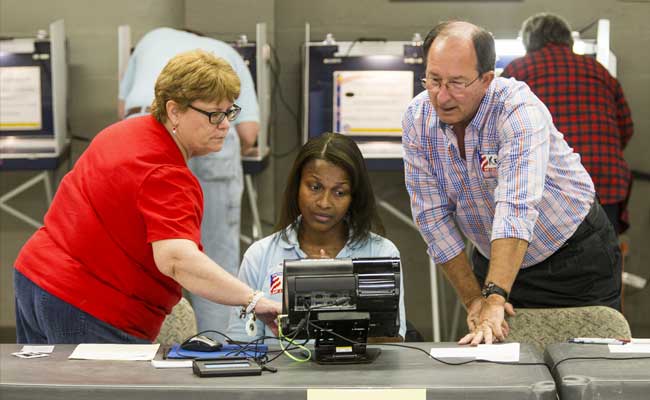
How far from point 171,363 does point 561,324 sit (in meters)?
1.00

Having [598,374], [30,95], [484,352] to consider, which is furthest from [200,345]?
[30,95]

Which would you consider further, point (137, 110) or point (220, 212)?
point (220, 212)

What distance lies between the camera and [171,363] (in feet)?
5.97

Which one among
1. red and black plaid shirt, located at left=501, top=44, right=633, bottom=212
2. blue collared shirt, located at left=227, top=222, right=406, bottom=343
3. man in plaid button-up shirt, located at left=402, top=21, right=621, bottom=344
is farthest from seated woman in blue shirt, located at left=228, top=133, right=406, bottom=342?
red and black plaid shirt, located at left=501, top=44, right=633, bottom=212

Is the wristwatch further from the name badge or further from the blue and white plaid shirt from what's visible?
the name badge

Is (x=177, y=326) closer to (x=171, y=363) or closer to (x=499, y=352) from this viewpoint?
(x=171, y=363)

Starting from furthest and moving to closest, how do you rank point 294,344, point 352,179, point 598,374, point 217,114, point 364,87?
point 364,87 → point 352,179 → point 217,114 → point 294,344 → point 598,374

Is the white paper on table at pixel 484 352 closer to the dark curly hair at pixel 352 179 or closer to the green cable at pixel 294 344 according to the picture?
the green cable at pixel 294 344

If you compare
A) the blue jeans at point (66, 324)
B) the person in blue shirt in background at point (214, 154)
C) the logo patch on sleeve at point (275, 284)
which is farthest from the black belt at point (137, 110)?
the blue jeans at point (66, 324)

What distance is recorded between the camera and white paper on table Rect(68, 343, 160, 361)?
1.87 meters

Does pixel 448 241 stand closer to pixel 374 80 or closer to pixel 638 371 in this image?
pixel 638 371

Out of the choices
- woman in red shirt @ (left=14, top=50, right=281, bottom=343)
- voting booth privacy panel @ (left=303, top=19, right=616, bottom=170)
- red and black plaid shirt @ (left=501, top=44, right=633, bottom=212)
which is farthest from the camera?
voting booth privacy panel @ (left=303, top=19, right=616, bottom=170)

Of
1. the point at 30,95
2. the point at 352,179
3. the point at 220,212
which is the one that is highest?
the point at 30,95

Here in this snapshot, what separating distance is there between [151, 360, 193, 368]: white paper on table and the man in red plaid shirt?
2.54 metres
